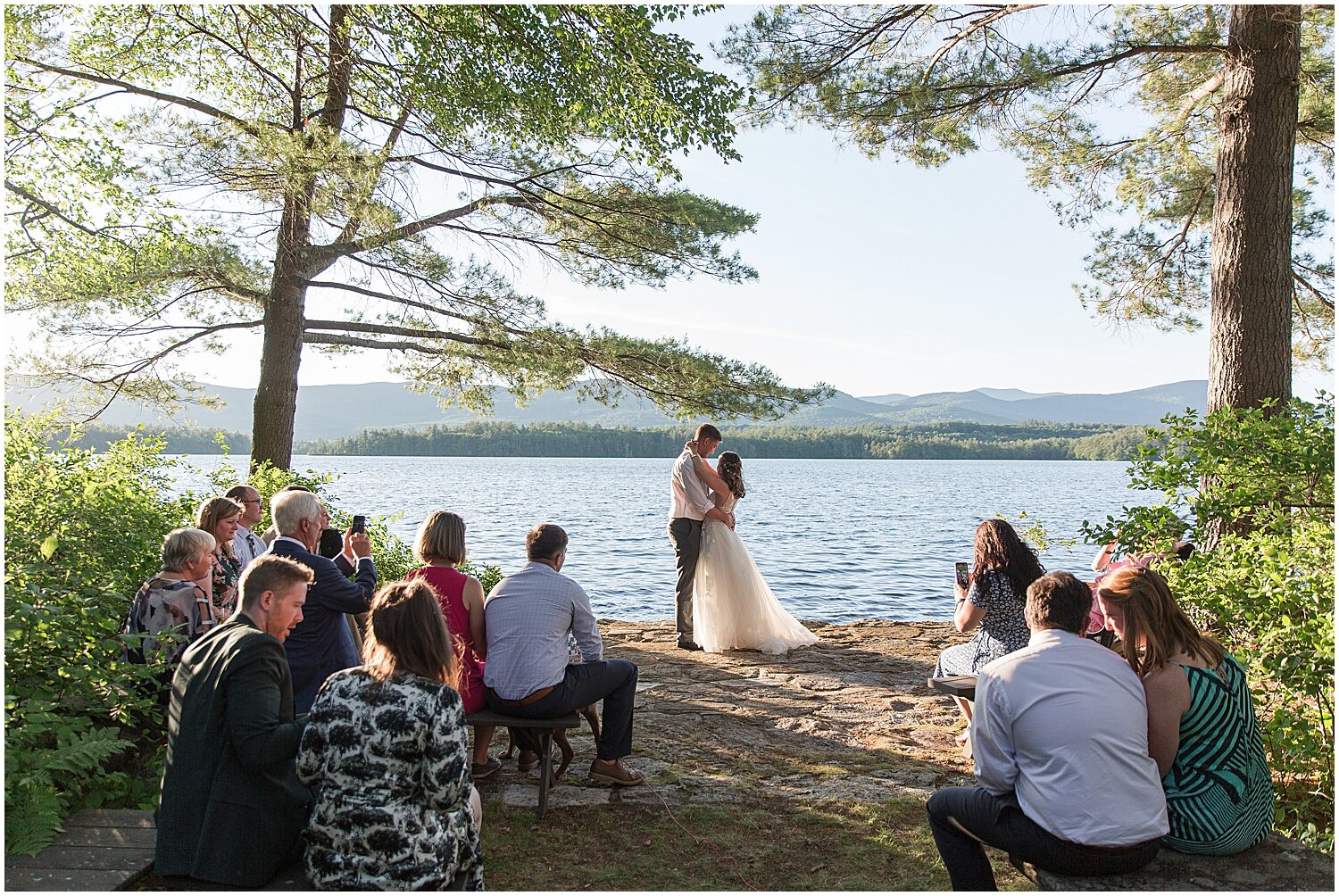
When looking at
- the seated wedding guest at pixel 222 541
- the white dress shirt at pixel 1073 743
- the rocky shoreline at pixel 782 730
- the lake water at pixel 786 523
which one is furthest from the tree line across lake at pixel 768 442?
the white dress shirt at pixel 1073 743

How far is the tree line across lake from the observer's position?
74.0 m

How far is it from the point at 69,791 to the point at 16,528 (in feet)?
5.33

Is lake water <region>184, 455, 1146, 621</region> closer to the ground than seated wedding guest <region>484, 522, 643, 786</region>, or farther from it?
closer to the ground

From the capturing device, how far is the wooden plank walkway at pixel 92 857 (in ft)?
9.10

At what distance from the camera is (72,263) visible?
7074mm

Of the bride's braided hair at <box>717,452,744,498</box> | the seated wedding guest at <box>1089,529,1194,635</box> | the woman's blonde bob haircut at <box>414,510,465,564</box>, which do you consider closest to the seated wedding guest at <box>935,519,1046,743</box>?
the seated wedding guest at <box>1089,529,1194,635</box>

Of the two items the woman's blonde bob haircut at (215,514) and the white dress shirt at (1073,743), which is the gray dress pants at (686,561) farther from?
the white dress shirt at (1073,743)

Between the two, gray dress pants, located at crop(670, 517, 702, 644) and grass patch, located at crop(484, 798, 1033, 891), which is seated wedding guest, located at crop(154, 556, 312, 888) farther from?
gray dress pants, located at crop(670, 517, 702, 644)

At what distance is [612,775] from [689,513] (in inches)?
144

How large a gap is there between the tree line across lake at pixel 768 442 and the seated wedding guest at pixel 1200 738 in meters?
65.0

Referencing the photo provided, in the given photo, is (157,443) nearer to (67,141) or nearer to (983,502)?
(67,141)

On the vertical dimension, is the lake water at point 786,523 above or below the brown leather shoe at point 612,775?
below

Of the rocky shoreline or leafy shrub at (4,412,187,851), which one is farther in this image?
the rocky shoreline

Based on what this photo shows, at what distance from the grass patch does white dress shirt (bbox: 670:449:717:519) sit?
3777 millimetres
